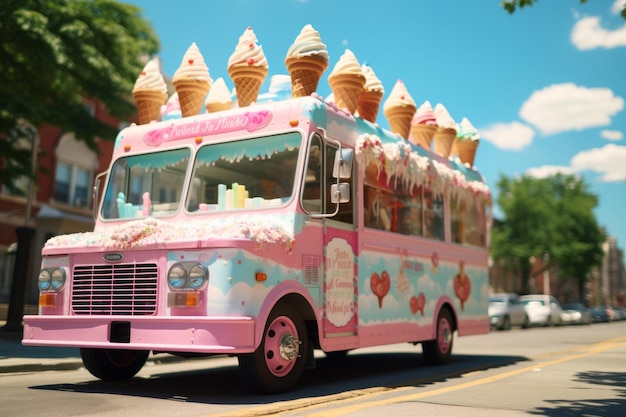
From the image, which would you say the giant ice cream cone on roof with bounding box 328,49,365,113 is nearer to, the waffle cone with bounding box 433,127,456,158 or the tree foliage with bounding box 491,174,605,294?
the waffle cone with bounding box 433,127,456,158

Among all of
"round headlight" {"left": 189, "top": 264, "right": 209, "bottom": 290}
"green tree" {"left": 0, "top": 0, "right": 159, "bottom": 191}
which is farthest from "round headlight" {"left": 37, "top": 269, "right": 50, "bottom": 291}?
"green tree" {"left": 0, "top": 0, "right": 159, "bottom": 191}

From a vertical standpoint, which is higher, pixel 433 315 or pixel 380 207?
pixel 380 207

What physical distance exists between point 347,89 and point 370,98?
669mm

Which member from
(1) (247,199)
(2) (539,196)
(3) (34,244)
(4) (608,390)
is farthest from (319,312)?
(2) (539,196)

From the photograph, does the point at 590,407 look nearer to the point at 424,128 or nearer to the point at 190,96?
the point at 424,128

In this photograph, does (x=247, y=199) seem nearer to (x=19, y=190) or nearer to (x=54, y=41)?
(x=54, y=41)

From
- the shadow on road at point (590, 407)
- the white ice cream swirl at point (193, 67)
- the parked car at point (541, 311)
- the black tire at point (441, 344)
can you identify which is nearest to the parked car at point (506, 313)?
the parked car at point (541, 311)

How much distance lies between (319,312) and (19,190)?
13962 millimetres

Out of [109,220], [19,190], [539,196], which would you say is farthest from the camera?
[539,196]

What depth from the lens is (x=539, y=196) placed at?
51.3m

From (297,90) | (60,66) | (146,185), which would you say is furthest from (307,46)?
(60,66)

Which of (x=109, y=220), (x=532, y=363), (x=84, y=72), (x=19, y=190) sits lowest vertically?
(x=532, y=363)

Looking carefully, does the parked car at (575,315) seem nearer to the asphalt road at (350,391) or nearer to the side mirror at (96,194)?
the asphalt road at (350,391)

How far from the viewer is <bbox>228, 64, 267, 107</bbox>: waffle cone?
8156 millimetres
